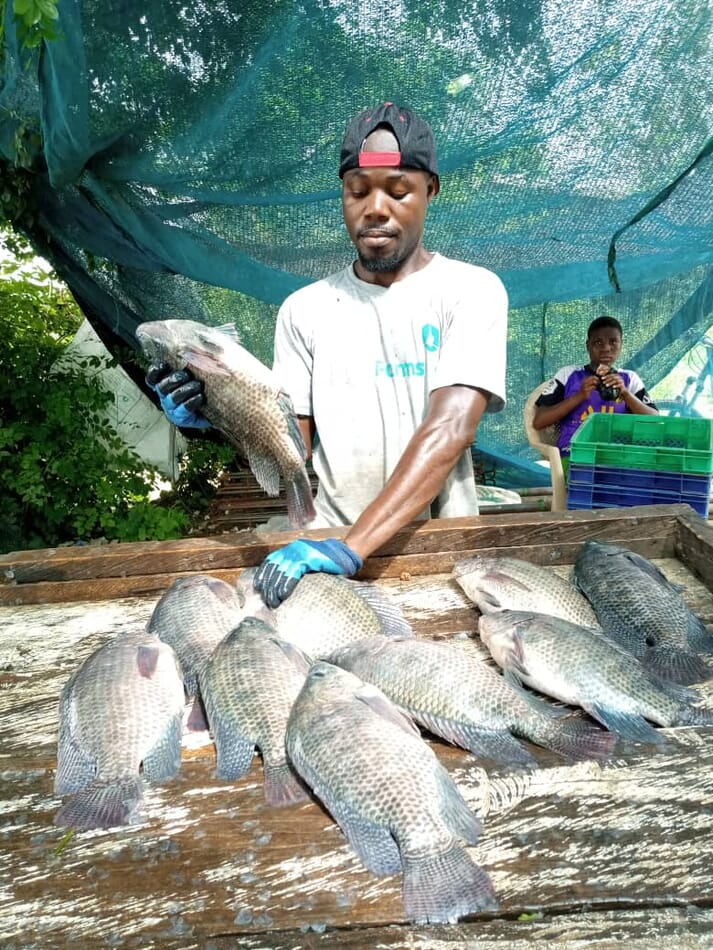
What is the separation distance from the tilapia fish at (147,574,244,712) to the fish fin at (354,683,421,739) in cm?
49

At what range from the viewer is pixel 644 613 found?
1995 millimetres

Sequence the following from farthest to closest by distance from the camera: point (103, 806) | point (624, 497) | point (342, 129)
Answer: point (624, 497), point (342, 129), point (103, 806)

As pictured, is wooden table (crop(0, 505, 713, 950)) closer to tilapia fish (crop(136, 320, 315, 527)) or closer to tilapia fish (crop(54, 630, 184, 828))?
tilapia fish (crop(54, 630, 184, 828))

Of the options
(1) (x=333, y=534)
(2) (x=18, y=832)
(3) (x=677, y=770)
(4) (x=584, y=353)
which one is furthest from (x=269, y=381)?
(4) (x=584, y=353)

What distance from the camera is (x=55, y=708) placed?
5.80 feet

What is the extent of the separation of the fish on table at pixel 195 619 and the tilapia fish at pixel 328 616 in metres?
0.10

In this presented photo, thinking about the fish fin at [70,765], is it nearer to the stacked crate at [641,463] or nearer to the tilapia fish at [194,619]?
the tilapia fish at [194,619]

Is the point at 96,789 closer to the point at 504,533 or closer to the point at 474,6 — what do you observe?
the point at 504,533

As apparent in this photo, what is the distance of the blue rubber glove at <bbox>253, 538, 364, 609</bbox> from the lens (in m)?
2.11

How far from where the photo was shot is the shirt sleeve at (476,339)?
255 cm

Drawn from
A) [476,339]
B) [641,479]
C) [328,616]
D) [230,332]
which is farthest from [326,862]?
[641,479]

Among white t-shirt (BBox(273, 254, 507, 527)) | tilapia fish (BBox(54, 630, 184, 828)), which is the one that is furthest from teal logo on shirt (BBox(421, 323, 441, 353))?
tilapia fish (BBox(54, 630, 184, 828))

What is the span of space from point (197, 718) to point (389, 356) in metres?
1.64

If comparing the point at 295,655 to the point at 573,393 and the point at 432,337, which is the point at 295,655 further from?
the point at 573,393
